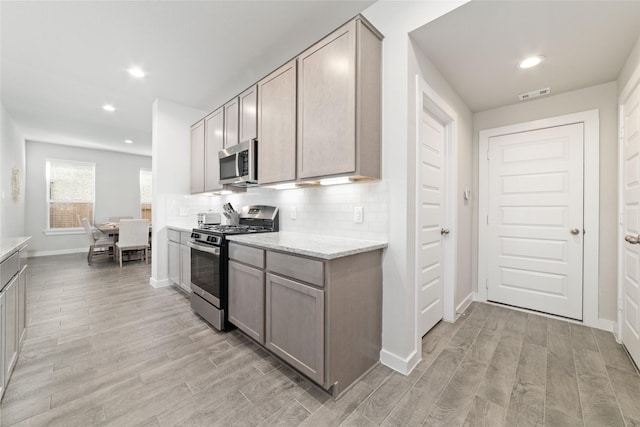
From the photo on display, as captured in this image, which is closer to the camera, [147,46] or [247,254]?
[247,254]

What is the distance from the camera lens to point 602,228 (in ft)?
7.95

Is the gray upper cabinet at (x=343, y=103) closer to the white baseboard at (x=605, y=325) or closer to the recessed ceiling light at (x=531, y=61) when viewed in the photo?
the recessed ceiling light at (x=531, y=61)

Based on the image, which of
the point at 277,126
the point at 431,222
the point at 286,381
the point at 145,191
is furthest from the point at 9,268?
the point at 145,191

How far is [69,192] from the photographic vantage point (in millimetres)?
6312

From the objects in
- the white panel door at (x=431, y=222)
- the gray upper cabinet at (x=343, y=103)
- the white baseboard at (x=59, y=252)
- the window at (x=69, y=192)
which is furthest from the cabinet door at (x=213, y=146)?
the white baseboard at (x=59, y=252)

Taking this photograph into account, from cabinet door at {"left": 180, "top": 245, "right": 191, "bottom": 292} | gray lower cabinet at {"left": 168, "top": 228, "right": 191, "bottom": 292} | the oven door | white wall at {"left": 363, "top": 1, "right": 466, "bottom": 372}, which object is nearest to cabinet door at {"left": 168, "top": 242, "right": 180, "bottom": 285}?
gray lower cabinet at {"left": 168, "top": 228, "right": 191, "bottom": 292}

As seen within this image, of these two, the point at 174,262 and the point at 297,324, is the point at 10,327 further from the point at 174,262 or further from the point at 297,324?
the point at 297,324

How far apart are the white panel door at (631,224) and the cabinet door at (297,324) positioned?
2.26 metres

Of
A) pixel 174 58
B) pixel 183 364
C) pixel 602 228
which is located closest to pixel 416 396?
pixel 183 364

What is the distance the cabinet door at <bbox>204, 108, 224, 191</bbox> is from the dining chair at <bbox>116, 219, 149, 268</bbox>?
2.56m

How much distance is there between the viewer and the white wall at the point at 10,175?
158 inches

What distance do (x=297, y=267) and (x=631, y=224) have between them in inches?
100

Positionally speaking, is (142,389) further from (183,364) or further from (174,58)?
(174,58)

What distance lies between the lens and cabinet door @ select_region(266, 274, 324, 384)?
4.93 ft
